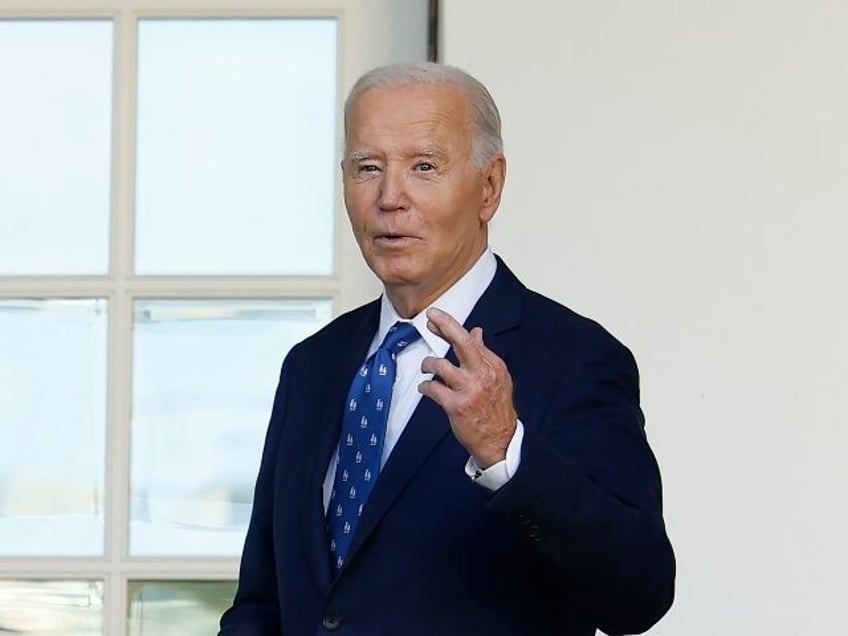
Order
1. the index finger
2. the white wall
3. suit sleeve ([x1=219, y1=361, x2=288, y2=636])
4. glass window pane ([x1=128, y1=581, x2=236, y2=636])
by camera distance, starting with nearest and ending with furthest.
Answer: the index finger, suit sleeve ([x1=219, y1=361, x2=288, y2=636]), the white wall, glass window pane ([x1=128, y1=581, x2=236, y2=636])

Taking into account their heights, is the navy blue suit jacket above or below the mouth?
below

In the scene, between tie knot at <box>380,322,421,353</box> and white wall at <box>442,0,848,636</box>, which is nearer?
tie knot at <box>380,322,421,353</box>

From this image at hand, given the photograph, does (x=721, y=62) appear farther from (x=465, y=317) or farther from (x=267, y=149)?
(x=465, y=317)

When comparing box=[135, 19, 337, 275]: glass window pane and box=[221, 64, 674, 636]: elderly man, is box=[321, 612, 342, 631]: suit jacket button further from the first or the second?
box=[135, 19, 337, 275]: glass window pane

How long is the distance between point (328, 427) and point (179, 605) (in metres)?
1.19

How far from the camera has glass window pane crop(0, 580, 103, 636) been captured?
10.5 ft

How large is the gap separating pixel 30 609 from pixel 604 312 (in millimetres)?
1105

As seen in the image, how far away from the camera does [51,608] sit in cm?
321

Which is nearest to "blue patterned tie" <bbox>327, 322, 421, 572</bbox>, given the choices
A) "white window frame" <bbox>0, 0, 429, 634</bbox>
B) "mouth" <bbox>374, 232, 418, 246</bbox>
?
"mouth" <bbox>374, 232, 418, 246</bbox>

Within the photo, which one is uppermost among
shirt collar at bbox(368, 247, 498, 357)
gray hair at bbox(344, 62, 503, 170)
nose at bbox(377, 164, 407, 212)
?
gray hair at bbox(344, 62, 503, 170)

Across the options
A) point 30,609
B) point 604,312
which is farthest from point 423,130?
point 30,609

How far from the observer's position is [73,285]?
3217 millimetres

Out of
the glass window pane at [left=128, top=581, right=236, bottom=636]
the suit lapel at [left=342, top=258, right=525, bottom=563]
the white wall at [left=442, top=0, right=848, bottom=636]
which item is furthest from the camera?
the glass window pane at [left=128, top=581, right=236, bottom=636]

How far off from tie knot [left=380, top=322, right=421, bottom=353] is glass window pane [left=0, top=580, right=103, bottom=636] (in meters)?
1.31
